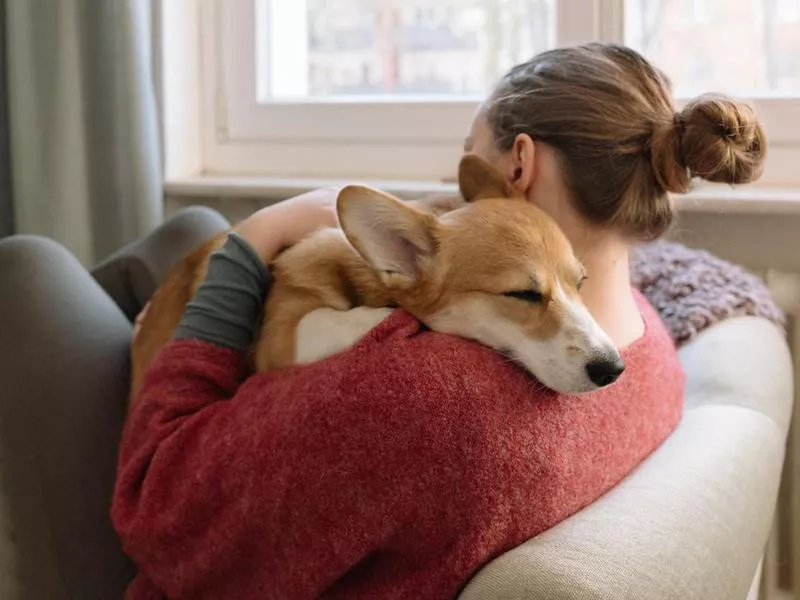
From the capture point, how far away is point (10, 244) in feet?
4.81

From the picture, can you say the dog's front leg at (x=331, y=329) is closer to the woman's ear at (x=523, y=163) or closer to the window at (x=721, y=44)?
the woman's ear at (x=523, y=163)

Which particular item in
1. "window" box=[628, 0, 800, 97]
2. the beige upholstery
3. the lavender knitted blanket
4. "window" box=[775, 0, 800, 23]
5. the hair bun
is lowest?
the beige upholstery

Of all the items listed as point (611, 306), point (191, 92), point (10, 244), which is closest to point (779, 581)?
point (611, 306)

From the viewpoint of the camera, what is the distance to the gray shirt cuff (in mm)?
1239

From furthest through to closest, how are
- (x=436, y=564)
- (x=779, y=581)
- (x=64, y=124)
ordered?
(x=64, y=124), (x=779, y=581), (x=436, y=564)

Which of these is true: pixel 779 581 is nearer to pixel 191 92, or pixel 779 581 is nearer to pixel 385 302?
pixel 385 302

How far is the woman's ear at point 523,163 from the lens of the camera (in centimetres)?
124

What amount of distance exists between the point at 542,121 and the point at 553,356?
0.35m

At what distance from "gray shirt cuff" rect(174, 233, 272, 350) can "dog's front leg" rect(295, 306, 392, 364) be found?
102 mm

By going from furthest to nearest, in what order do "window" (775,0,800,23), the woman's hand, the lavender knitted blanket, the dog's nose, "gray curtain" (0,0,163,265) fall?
"gray curtain" (0,0,163,265), "window" (775,0,800,23), the lavender knitted blanket, the woman's hand, the dog's nose

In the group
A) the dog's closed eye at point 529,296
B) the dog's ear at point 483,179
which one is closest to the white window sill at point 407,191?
the dog's ear at point 483,179

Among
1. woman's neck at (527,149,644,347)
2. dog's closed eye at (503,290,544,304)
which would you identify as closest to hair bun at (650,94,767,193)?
woman's neck at (527,149,644,347)

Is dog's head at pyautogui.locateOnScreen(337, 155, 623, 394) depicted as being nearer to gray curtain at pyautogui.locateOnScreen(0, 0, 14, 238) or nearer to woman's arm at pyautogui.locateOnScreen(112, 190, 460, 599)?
woman's arm at pyautogui.locateOnScreen(112, 190, 460, 599)

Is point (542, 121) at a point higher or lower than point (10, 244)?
higher
